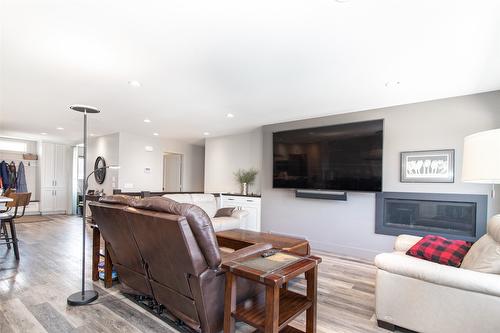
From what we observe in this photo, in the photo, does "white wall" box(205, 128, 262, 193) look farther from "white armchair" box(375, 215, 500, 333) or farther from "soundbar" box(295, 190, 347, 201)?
"white armchair" box(375, 215, 500, 333)

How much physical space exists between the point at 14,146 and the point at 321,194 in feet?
28.5

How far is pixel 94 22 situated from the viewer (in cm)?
193

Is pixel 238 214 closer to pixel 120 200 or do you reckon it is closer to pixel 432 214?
pixel 120 200

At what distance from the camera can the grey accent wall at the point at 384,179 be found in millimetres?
3375

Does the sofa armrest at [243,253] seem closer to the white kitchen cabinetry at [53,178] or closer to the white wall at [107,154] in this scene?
the white wall at [107,154]

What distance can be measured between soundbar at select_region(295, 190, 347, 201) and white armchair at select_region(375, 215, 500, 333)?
87.9 inches

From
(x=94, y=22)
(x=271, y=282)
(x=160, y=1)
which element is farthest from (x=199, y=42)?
(x=271, y=282)

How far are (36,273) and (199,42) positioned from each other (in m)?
3.28

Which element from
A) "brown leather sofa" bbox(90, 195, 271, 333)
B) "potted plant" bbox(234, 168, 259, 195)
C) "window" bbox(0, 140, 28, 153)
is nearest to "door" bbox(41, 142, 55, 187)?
"window" bbox(0, 140, 28, 153)

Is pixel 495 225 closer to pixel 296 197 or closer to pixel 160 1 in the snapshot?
pixel 160 1

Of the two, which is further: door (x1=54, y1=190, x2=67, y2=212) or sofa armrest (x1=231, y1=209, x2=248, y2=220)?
door (x1=54, y1=190, x2=67, y2=212)

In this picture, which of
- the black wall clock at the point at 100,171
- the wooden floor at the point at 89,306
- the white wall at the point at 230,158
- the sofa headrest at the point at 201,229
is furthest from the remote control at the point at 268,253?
the black wall clock at the point at 100,171

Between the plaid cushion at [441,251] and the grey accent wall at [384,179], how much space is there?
1.55 m

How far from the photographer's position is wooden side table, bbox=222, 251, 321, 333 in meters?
1.46
